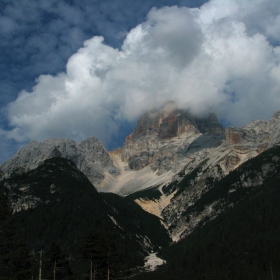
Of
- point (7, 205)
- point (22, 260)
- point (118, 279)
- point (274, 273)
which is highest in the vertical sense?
point (7, 205)

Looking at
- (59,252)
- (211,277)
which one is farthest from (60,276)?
(211,277)

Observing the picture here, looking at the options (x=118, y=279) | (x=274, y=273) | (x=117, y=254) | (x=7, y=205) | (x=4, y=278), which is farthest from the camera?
(x=274, y=273)

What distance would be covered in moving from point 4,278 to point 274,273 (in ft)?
533

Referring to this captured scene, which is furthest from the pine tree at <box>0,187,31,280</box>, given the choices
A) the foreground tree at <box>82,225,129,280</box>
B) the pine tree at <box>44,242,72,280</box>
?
the pine tree at <box>44,242,72,280</box>

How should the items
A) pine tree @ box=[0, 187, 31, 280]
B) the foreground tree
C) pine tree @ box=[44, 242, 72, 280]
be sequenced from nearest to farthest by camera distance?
pine tree @ box=[0, 187, 31, 280] < the foreground tree < pine tree @ box=[44, 242, 72, 280]

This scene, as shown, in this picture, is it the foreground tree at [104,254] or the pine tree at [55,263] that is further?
the pine tree at [55,263]

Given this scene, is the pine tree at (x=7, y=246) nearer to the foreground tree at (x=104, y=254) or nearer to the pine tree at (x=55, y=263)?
the foreground tree at (x=104, y=254)

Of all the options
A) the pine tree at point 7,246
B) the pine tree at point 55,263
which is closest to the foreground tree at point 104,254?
the pine tree at point 55,263

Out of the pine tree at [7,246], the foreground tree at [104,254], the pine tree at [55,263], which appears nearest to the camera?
the pine tree at [7,246]

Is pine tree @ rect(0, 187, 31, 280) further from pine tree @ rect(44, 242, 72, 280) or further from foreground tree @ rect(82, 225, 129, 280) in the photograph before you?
pine tree @ rect(44, 242, 72, 280)

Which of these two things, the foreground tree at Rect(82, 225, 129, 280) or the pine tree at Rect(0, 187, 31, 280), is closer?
the pine tree at Rect(0, 187, 31, 280)

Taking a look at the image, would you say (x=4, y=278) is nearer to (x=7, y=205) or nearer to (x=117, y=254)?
(x=7, y=205)

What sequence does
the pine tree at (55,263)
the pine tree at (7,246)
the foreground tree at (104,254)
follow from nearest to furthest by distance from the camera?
the pine tree at (7,246) < the foreground tree at (104,254) < the pine tree at (55,263)

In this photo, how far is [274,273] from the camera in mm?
183875
